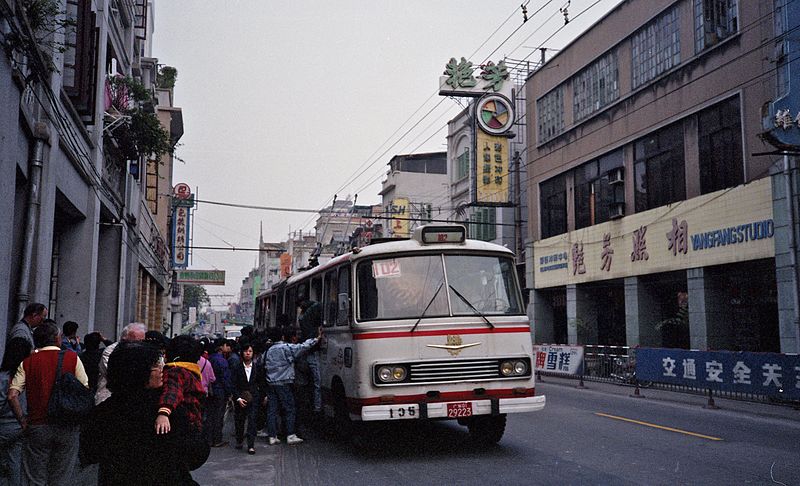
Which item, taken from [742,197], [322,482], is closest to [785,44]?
[742,197]

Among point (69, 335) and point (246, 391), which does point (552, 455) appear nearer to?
point (246, 391)

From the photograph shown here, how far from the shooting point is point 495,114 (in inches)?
1321

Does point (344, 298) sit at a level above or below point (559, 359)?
above

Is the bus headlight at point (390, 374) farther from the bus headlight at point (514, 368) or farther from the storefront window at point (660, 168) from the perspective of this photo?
the storefront window at point (660, 168)

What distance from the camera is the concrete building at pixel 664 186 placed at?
19750mm

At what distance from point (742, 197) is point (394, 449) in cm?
1423

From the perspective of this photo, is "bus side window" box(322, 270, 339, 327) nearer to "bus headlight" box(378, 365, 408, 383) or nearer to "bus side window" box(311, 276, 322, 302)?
"bus side window" box(311, 276, 322, 302)

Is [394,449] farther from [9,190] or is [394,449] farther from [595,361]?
[595,361]

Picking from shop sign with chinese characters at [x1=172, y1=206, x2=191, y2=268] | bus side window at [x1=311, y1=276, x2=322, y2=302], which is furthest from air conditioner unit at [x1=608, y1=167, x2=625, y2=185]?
shop sign with chinese characters at [x1=172, y1=206, x2=191, y2=268]

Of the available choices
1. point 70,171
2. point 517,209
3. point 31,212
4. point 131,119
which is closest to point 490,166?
point 517,209

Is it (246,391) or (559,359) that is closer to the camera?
(246,391)

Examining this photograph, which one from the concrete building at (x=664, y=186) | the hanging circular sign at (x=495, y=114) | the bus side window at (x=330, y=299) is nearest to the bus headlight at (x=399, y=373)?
the bus side window at (x=330, y=299)

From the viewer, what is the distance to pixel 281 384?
11.4 m

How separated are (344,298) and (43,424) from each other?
4.64m
